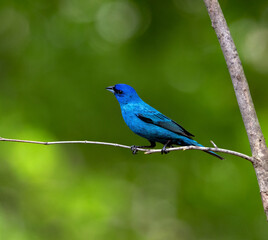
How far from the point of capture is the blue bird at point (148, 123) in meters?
4.66

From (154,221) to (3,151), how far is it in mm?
3221

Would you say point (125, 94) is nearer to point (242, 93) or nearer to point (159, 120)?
point (159, 120)

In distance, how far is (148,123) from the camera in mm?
4789

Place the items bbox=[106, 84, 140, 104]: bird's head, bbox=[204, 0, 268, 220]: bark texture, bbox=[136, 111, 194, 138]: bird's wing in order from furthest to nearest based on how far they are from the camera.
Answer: bbox=[106, 84, 140, 104]: bird's head
bbox=[136, 111, 194, 138]: bird's wing
bbox=[204, 0, 268, 220]: bark texture

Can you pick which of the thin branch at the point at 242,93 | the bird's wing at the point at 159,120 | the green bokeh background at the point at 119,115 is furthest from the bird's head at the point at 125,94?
the green bokeh background at the point at 119,115

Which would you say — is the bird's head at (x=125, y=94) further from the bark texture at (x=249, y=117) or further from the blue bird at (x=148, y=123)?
the bark texture at (x=249, y=117)

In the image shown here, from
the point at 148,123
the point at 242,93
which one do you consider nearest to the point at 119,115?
the point at 148,123

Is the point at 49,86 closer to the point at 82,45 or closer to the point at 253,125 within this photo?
the point at 82,45

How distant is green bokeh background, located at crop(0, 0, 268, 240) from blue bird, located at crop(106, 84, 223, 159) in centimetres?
310

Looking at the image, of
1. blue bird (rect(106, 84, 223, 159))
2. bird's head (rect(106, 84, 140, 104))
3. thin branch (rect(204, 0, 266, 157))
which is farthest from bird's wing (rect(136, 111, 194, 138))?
thin branch (rect(204, 0, 266, 157))

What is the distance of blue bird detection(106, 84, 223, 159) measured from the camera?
4.66 m

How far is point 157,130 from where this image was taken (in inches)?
185

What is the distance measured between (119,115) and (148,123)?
13.5ft

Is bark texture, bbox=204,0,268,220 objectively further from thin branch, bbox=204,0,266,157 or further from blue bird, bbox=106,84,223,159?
blue bird, bbox=106,84,223,159
